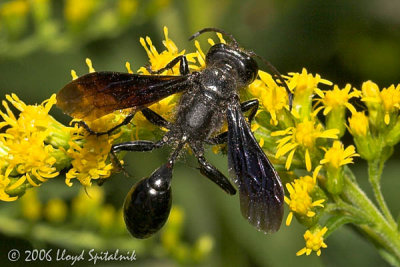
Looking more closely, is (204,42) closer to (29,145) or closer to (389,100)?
(389,100)

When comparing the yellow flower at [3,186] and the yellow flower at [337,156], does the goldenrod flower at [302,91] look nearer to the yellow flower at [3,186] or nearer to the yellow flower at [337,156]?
the yellow flower at [337,156]

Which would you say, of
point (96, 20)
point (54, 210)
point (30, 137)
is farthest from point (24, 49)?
point (30, 137)

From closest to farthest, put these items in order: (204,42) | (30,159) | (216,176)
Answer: (30,159) < (216,176) < (204,42)

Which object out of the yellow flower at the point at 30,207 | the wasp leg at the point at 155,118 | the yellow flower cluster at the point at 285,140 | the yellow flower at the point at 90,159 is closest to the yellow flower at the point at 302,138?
the yellow flower cluster at the point at 285,140

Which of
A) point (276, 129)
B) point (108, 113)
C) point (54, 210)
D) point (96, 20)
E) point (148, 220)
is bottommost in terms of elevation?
point (148, 220)

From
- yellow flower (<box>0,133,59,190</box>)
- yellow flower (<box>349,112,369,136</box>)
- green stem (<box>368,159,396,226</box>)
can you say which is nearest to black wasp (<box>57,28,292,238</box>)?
yellow flower (<box>0,133,59,190</box>)

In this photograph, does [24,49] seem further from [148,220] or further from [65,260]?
[148,220]

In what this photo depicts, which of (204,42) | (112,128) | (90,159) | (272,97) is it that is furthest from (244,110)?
(204,42)
